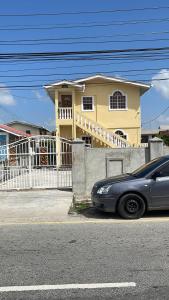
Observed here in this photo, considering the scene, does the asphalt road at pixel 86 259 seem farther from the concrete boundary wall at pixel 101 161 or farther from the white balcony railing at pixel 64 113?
the white balcony railing at pixel 64 113

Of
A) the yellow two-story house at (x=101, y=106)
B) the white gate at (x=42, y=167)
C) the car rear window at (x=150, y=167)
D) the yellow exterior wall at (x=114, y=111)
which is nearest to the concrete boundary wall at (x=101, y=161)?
the white gate at (x=42, y=167)

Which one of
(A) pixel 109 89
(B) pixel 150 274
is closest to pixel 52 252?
(B) pixel 150 274

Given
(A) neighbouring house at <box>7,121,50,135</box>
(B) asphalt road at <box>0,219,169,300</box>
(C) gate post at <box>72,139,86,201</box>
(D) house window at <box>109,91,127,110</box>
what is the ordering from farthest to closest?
(A) neighbouring house at <box>7,121,50,135</box> → (D) house window at <box>109,91,127,110</box> → (C) gate post at <box>72,139,86,201</box> → (B) asphalt road at <box>0,219,169,300</box>

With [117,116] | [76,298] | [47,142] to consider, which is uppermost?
[117,116]

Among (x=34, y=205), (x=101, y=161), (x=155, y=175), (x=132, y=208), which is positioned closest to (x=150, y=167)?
(x=155, y=175)

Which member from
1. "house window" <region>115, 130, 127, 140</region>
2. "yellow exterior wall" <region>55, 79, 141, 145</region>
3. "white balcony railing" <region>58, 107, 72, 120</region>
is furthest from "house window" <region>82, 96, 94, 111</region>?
"house window" <region>115, 130, 127, 140</region>

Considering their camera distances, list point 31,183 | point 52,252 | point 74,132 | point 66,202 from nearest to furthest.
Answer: point 52,252 < point 66,202 < point 31,183 < point 74,132

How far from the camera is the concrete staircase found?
31.5 m

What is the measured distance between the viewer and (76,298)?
507 cm

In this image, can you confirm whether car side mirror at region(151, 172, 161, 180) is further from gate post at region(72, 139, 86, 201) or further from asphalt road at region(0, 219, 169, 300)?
gate post at region(72, 139, 86, 201)

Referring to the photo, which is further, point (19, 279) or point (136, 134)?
point (136, 134)

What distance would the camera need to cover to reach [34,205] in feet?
40.6

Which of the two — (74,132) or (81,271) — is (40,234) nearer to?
(81,271)

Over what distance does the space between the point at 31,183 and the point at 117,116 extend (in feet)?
64.6
